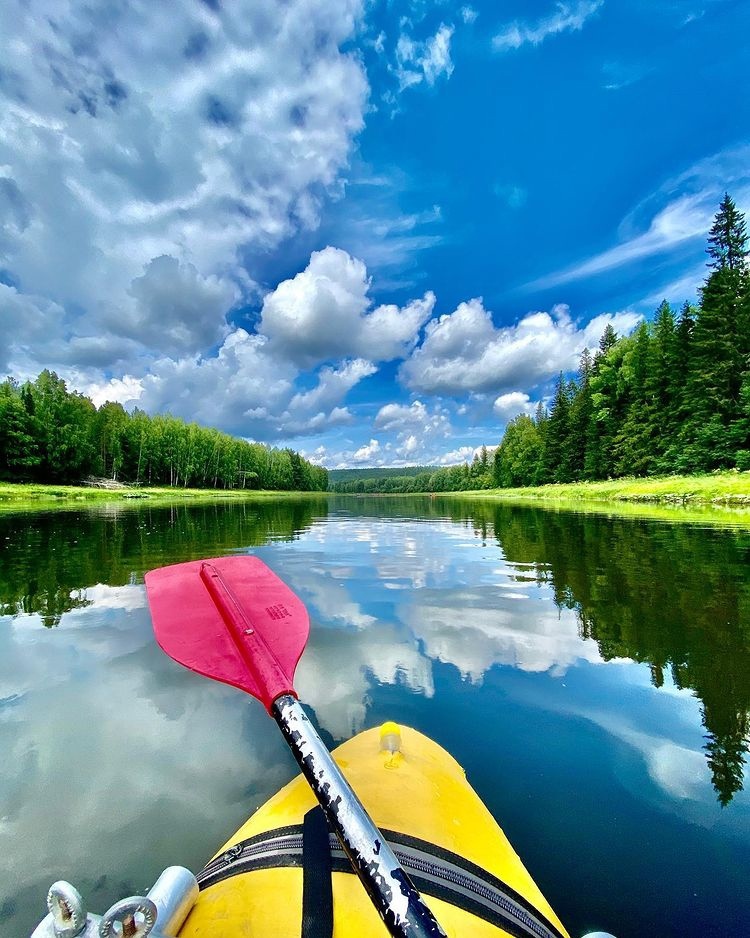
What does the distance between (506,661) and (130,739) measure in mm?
4037

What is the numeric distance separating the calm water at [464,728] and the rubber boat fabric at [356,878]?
0.68 m

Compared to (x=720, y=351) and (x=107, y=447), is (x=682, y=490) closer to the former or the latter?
(x=720, y=351)

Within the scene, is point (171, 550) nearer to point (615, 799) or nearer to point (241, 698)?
point (241, 698)

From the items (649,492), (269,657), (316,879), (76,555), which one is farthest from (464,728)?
(649,492)

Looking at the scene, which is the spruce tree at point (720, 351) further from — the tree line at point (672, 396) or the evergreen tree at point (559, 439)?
the evergreen tree at point (559, 439)

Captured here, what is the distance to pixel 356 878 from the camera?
1.78m

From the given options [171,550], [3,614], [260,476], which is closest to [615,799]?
[3,614]

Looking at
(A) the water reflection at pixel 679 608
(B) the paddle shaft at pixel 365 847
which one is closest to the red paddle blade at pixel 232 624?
(B) the paddle shaft at pixel 365 847

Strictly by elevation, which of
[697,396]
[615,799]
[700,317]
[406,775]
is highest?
[700,317]

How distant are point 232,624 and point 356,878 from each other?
8.22ft

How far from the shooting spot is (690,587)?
8.15m

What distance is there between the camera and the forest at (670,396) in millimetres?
37625

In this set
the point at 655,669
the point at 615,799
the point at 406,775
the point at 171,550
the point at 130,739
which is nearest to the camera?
the point at 406,775

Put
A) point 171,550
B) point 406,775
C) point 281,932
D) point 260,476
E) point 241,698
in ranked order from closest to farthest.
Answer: point 281,932 < point 406,775 < point 241,698 < point 171,550 < point 260,476
